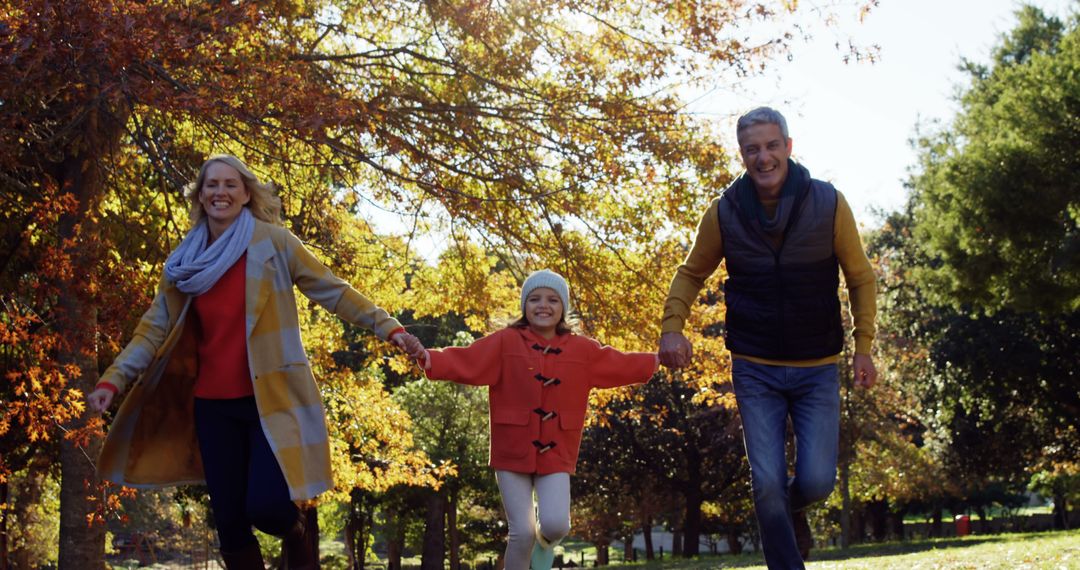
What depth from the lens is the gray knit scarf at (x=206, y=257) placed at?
5.03 meters

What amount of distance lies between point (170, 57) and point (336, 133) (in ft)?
9.42

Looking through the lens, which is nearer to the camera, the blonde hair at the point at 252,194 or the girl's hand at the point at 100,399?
the girl's hand at the point at 100,399

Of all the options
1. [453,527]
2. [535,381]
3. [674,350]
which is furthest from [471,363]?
[453,527]

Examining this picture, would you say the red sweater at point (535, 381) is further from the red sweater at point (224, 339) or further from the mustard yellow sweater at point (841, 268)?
the red sweater at point (224, 339)

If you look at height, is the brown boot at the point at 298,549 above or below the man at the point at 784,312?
below

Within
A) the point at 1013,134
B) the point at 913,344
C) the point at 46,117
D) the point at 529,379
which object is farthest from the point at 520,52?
the point at 913,344

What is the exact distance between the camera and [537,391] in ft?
20.5

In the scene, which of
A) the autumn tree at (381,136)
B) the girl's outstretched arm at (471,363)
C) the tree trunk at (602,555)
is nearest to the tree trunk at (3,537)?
the autumn tree at (381,136)

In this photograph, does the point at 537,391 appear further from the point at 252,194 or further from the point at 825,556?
the point at 825,556

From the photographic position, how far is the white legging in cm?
589

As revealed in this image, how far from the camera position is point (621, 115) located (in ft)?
39.1

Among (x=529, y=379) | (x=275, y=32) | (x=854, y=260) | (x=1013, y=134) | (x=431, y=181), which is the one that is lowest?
(x=529, y=379)

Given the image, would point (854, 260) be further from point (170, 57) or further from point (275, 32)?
point (275, 32)

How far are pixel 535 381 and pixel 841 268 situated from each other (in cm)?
176
